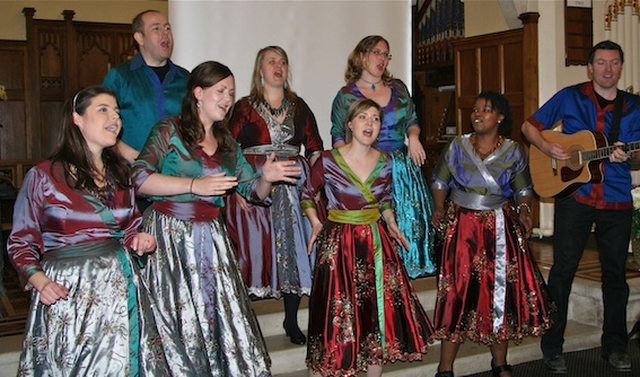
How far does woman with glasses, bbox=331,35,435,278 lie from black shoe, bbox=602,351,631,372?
45.8 inches

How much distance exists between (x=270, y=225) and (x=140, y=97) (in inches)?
36.8

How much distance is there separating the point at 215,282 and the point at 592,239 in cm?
492

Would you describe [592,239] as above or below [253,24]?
below

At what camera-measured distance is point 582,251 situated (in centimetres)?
396

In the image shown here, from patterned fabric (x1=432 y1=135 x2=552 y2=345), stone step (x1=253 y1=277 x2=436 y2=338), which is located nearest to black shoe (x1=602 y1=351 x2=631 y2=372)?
patterned fabric (x1=432 y1=135 x2=552 y2=345)

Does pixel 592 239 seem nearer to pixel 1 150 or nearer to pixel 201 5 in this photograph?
pixel 201 5

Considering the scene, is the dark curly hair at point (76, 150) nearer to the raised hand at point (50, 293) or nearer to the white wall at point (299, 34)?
the raised hand at point (50, 293)

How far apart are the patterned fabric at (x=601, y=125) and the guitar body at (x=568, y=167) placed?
47 mm

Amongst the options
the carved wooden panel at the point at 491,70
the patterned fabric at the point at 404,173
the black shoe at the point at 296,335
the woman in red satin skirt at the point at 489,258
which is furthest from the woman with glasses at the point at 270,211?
the carved wooden panel at the point at 491,70

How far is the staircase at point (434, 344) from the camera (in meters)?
3.86

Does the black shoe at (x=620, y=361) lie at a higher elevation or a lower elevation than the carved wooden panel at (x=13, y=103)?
lower

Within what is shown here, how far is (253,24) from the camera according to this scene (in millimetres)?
4746

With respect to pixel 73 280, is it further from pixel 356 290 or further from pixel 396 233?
pixel 396 233

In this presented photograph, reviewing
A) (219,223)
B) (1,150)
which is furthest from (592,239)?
(1,150)
